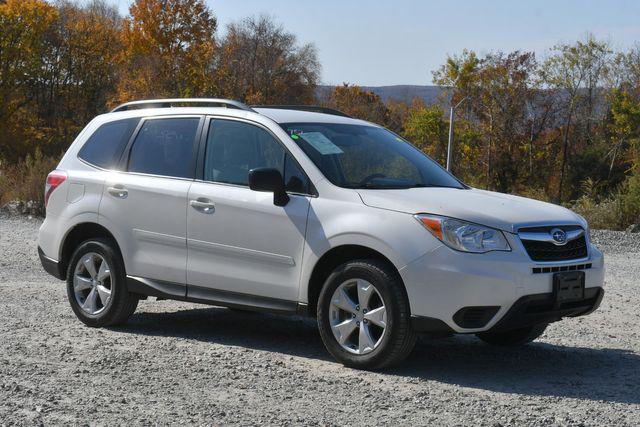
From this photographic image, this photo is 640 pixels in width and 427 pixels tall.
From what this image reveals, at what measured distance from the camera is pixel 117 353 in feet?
23.2

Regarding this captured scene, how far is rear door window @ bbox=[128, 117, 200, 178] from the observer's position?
7.70 metres

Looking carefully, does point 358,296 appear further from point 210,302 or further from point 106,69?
point 106,69

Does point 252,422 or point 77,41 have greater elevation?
point 77,41

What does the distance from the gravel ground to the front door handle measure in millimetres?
1041

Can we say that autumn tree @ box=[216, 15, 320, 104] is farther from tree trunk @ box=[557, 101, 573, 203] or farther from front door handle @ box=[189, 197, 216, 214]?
front door handle @ box=[189, 197, 216, 214]

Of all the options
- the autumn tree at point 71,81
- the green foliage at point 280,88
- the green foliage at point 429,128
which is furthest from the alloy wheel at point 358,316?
the green foliage at point 429,128

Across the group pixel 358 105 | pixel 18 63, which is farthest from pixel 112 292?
pixel 358 105

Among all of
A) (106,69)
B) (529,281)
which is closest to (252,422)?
(529,281)

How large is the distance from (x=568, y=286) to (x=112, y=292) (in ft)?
12.1

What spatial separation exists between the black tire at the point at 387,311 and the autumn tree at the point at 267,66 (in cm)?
4792

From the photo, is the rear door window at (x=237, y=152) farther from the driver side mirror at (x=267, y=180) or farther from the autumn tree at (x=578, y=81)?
the autumn tree at (x=578, y=81)

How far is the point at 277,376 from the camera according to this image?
6391 millimetres

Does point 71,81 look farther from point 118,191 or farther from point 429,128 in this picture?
point 118,191

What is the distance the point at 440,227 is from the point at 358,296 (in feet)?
2.43
